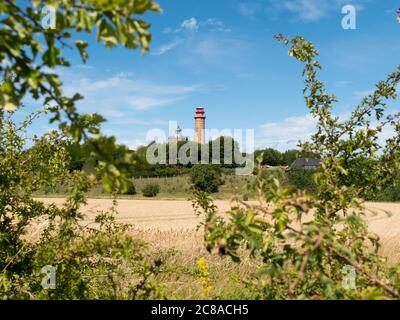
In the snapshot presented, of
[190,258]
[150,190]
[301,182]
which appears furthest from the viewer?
[150,190]

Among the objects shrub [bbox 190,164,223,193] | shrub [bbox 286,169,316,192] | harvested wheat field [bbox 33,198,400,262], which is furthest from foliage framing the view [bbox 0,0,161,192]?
shrub [bbox 190,164,223,193]

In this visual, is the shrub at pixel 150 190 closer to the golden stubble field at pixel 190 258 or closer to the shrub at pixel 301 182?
the golden stubble field at pixel 190 258

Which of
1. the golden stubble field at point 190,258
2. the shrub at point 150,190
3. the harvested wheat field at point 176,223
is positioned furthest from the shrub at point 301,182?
the shrub at point 150,190

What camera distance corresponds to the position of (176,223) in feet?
97.8

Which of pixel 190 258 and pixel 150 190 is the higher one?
pixel 150 190

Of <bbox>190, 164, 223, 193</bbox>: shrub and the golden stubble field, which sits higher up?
<bbox>190, 164, 223, 193</bbox>: shrub

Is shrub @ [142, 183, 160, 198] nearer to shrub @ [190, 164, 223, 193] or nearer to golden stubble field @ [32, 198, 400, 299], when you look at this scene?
shrub @ [190, 164, 223, 193]

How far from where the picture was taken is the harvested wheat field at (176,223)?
48.2ft

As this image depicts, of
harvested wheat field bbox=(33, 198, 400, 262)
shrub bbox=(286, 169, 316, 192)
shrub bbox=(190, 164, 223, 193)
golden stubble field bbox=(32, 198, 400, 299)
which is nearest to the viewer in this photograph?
shrub bbox=(286, 169, 316, 192)

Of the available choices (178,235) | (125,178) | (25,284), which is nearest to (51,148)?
(25,284)

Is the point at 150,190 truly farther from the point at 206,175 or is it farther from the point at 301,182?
the point at 301,182

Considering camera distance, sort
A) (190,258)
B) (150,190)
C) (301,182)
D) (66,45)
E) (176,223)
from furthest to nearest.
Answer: (150,190)
(301,182)
(176,223)
(190,258)
(66,45)

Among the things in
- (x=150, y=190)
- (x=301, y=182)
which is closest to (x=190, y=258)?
(x=301, y=182)

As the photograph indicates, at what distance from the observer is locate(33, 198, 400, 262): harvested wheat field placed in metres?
14.7
